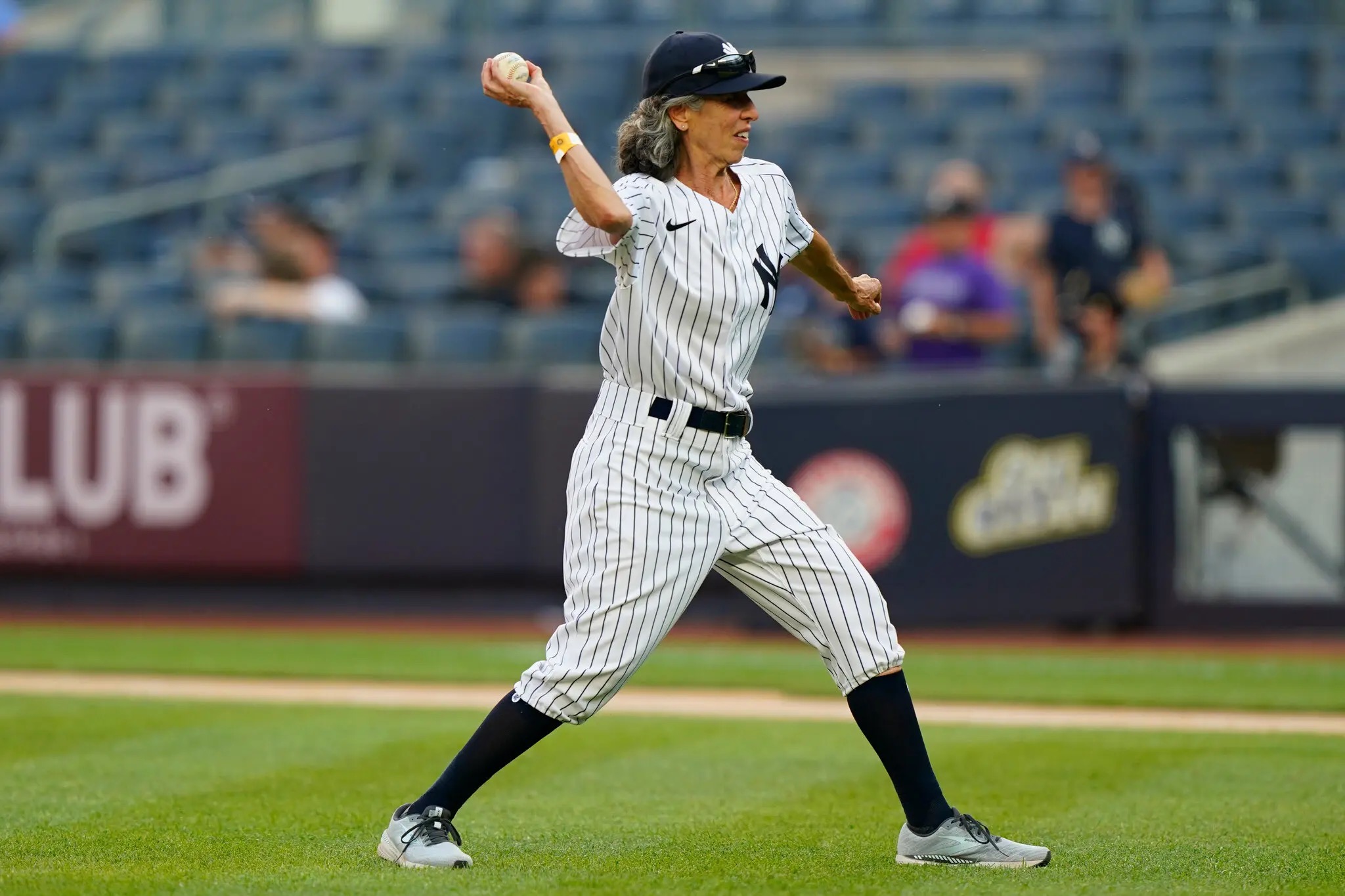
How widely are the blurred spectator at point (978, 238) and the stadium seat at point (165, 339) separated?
442 cm

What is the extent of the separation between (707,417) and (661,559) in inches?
14.0

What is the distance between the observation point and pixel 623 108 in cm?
1595

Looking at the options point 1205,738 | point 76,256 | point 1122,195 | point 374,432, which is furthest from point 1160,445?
point 76,256

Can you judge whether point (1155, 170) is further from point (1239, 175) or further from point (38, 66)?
point (38, 66)

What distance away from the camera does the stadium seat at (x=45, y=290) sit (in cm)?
1372

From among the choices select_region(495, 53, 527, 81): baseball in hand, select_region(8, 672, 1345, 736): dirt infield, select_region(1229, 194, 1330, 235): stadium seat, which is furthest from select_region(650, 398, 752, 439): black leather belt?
select_region(1229, 194, 1330, 235): stadium seat

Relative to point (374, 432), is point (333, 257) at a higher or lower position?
higher

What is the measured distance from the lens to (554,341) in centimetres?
1162

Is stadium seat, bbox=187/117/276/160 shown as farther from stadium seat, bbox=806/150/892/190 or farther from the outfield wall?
the outfield wall

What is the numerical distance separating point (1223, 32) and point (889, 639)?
510 inches

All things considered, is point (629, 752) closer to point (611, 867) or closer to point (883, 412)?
point (611, 867)

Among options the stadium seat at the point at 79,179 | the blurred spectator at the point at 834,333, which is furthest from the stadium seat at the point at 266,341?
the stadium seat at the point at 79,179

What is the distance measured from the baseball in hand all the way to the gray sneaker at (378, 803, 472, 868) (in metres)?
1.73

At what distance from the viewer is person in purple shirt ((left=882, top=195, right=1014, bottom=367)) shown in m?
10.2
